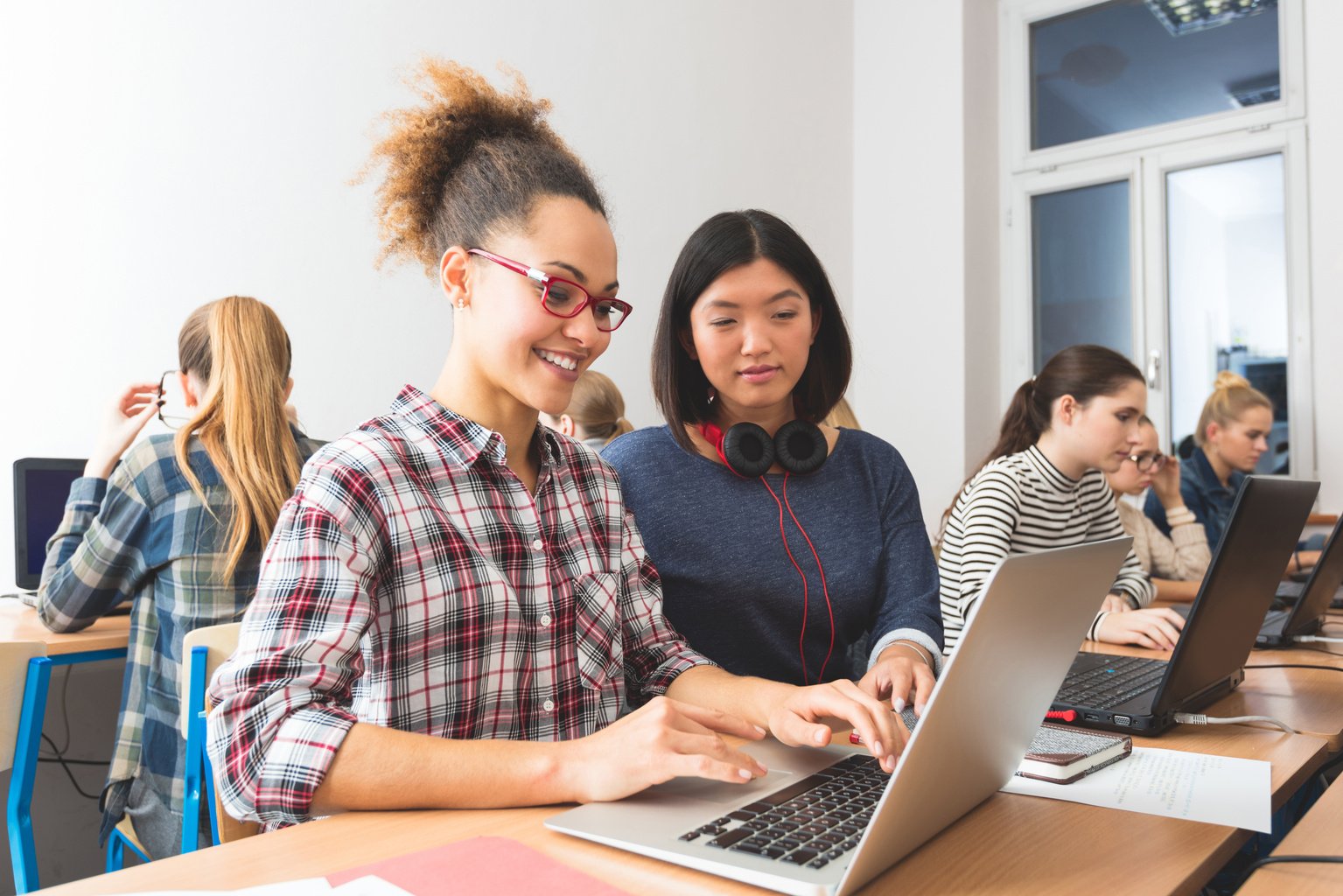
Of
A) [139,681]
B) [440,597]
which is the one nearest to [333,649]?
[440,597]

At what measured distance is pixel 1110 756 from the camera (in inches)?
40.5

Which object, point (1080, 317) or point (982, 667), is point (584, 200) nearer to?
point (982, 667)

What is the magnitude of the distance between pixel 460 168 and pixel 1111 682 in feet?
3.33

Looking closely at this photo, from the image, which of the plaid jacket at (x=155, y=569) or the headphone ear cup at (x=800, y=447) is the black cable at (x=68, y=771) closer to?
the plaid jacket at (x=155, y=569)

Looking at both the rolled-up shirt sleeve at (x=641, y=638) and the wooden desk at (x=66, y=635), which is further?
the wooden desk at (x=66, y=635)

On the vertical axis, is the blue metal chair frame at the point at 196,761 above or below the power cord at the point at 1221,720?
below

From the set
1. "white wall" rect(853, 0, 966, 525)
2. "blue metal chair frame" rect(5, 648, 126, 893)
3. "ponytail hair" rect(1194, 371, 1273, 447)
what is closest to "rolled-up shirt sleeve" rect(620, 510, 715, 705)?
"blue metal chair frame" rect(5, 648, 126, 893)

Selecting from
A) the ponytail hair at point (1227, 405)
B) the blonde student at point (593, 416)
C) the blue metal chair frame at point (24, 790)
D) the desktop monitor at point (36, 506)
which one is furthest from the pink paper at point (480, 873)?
the ponytail hair at point (1227, 405)

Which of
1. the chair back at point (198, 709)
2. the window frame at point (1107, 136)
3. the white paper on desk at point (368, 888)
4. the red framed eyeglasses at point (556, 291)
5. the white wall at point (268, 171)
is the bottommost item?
the chair back at point (198, 709)

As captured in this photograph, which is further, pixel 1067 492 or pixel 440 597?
pixel 1067 492

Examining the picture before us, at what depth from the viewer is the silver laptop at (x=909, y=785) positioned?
26.0 inches

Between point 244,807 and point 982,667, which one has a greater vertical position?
point 982,667

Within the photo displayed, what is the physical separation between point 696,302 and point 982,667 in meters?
0.94

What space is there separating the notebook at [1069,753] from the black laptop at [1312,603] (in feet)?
2.55
